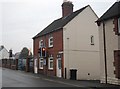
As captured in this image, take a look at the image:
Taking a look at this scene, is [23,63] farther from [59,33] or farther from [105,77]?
[105,77]

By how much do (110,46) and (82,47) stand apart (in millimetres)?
9117

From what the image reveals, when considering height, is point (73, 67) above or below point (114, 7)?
below

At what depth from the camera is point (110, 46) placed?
21.9m

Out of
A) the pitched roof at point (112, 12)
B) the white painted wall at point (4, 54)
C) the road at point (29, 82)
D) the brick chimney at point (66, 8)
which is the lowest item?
the road at point (29, 82)

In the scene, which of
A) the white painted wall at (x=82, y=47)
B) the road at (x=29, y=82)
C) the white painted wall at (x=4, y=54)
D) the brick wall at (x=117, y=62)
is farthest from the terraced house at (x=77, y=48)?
the white painted wall at (x=4, y=54)

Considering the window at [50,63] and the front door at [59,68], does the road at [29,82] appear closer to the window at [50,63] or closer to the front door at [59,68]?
the front door at [59,68]

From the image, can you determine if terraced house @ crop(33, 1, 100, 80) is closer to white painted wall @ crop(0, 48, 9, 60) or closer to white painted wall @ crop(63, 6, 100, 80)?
white painted wall @ crop(63, 6, 100, 80)

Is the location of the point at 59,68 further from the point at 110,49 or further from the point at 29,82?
the point at 110,49

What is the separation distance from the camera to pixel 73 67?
29953 mm

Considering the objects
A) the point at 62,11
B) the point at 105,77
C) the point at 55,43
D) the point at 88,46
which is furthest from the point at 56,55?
the point at 105,77

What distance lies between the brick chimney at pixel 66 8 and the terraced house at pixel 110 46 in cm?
1272

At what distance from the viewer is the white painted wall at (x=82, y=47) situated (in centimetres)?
3006

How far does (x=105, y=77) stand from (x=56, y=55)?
10.4 m

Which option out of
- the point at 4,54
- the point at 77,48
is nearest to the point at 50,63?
the point at 77,48
